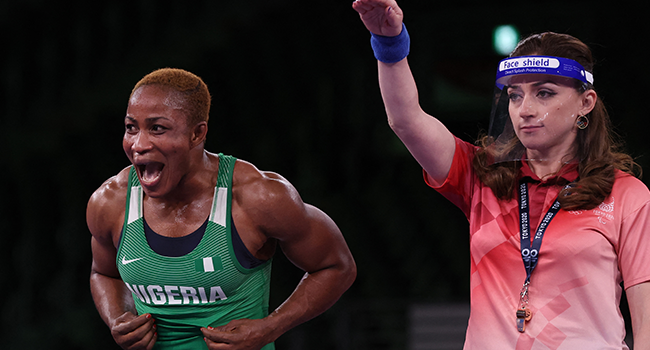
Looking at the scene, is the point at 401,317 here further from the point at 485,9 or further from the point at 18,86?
the point at 18,86

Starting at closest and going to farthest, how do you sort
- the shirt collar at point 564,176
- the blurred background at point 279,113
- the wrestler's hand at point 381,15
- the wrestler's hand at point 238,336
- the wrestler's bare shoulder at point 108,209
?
the wrestler's hand at point 381,15
the shirt collar at point 564,176
the wrestler's hand at point 238,336
the wrestler's bare shoulder at point 108,209
the blurred background at point 279,113

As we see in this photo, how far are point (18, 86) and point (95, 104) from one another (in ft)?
1.54

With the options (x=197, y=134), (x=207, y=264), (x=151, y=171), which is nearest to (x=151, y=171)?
(x=151, y=171)

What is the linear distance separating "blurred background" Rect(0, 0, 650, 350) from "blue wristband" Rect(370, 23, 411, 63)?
2.64 metres

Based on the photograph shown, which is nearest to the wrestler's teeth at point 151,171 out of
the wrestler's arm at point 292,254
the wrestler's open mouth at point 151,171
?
the wrestler's open mouth at point 151,171

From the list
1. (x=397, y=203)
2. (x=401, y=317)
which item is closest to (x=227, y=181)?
(x=401, y=317)

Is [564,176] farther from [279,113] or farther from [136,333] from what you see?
[279,113]

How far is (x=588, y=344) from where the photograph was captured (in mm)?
1363

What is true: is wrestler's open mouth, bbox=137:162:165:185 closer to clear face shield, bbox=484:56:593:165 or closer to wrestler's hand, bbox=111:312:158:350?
wrestler's hand, bbox=111:312:158:350

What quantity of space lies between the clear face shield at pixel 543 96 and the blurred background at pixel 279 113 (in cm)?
257

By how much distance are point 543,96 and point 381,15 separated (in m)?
0.41

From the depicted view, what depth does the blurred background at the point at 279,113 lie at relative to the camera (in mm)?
4059

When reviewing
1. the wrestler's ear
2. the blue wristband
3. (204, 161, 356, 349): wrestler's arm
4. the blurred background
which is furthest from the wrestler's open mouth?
the blurred background

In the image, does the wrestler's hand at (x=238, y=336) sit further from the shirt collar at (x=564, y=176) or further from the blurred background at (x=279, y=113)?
the blurred background at (x=279, y=113)
